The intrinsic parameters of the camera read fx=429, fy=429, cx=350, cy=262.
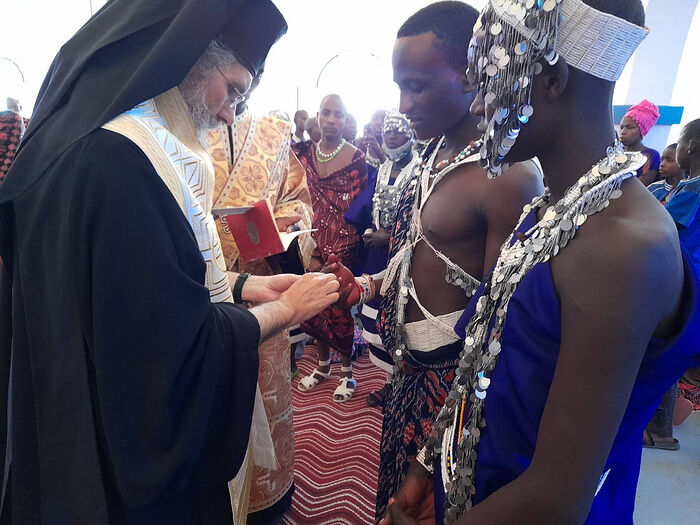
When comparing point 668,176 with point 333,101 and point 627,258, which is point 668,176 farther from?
point 627,258

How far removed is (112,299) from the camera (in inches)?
32.8

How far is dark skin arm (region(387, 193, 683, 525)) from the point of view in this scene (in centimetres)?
62

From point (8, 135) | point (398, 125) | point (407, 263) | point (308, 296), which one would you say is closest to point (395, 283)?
point (407, 263)

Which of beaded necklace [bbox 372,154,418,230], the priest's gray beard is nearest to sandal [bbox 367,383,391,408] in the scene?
beaded necklace [bbox 372,154,418,230]

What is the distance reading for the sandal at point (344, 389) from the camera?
3258mm

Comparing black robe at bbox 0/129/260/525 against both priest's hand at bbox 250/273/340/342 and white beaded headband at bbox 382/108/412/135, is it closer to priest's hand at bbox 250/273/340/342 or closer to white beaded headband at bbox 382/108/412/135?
priest's hand at bbox 250/273/340/342

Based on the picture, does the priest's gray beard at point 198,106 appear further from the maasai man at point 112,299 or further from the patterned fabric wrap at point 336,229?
the patterned fabric wrap at point 336,229

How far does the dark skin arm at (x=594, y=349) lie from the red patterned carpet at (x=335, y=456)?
5.77 feet

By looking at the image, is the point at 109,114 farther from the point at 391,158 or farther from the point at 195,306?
the point at 391,158

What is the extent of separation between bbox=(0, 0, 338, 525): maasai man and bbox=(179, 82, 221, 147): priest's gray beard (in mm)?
123

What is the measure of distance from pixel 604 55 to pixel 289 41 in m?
9.97

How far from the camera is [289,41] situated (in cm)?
944

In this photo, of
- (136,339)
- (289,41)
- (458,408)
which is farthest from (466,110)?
(289,41)

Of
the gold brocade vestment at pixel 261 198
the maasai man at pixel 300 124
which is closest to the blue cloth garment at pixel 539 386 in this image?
the gold brocade vestment at pixel 261 198
